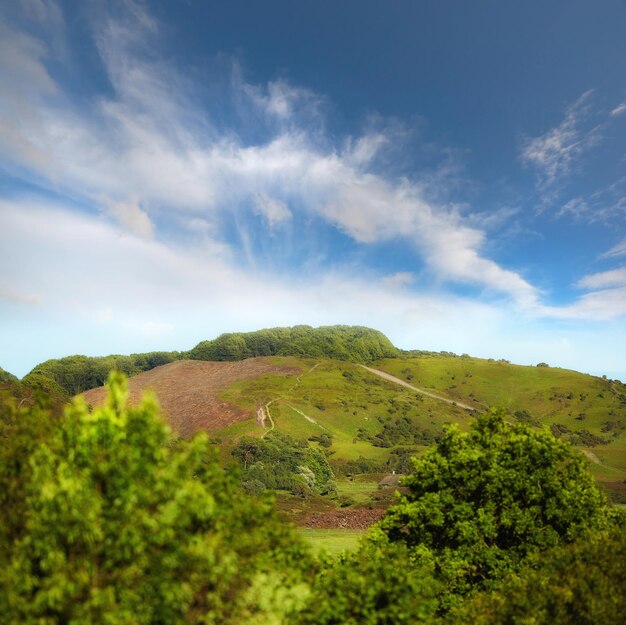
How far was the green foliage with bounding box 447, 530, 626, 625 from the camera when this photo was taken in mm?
16125

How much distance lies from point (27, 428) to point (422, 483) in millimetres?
23776

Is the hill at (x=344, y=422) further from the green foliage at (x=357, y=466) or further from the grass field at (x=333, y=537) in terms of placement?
the grass field at (x=333, y=537)

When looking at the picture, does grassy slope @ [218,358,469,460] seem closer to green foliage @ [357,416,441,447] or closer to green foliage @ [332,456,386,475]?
green foliage @ [357,416,441,447]

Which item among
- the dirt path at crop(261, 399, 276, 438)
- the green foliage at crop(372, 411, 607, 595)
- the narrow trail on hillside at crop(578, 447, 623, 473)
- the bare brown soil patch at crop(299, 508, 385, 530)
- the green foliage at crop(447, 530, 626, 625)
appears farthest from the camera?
the narrow trail on hillside at crop(578, 447, 623, 473)

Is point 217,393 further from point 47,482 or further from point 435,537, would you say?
point 47,482

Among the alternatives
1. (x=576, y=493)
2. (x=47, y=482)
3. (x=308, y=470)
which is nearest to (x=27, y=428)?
(x=47, y=482)

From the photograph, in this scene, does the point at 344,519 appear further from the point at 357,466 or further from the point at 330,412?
the point at 330,412

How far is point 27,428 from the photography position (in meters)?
14.6

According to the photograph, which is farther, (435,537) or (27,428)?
(435,537)

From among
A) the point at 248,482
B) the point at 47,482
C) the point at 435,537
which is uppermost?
the point at 47,482

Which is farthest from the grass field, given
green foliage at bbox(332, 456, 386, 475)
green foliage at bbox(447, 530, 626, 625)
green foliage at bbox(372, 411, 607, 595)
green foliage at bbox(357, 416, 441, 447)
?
green foliage at bbox(357, 416, 441, 447)

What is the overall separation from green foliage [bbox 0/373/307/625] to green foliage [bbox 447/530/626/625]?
8817mm

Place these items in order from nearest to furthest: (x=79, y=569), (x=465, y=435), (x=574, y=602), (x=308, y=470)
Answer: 1. (x=79, y=569)
2. (x=574, y=602)
3. (x=465, y=435)
4. (x=308, y=470)

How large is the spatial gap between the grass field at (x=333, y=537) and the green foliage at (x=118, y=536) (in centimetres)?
5171
